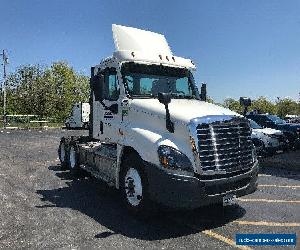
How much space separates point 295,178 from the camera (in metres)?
11.8

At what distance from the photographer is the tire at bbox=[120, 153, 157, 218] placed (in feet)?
21.6

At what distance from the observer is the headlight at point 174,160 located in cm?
612

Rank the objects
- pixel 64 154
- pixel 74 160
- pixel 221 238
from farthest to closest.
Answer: pixel 64 154 < pixel 74 160 < pixel 221 238

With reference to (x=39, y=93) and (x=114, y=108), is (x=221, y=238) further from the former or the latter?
(x=39, y=93)

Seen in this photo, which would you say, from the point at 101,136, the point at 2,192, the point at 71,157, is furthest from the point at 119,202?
the point at 71,157

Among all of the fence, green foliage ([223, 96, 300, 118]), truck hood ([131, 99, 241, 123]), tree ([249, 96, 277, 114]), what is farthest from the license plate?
tree ([249, 96, 277, 114])

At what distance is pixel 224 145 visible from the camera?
21.1 ft

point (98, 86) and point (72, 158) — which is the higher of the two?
point (98, 86)

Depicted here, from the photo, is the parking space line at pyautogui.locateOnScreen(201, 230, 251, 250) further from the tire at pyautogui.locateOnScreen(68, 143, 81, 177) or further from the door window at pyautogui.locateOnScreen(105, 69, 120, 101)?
the tire at pyautogui.locateOnScreen(68, 143, 81, 177)

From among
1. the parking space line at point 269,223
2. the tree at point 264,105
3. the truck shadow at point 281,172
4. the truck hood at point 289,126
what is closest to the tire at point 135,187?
the parking space line at point 269,223

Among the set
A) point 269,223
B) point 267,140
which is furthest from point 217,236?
point 267,140

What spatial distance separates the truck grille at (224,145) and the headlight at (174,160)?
26 centimetres

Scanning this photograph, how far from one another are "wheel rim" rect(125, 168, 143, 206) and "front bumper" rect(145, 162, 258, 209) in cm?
48

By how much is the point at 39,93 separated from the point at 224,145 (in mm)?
65188
